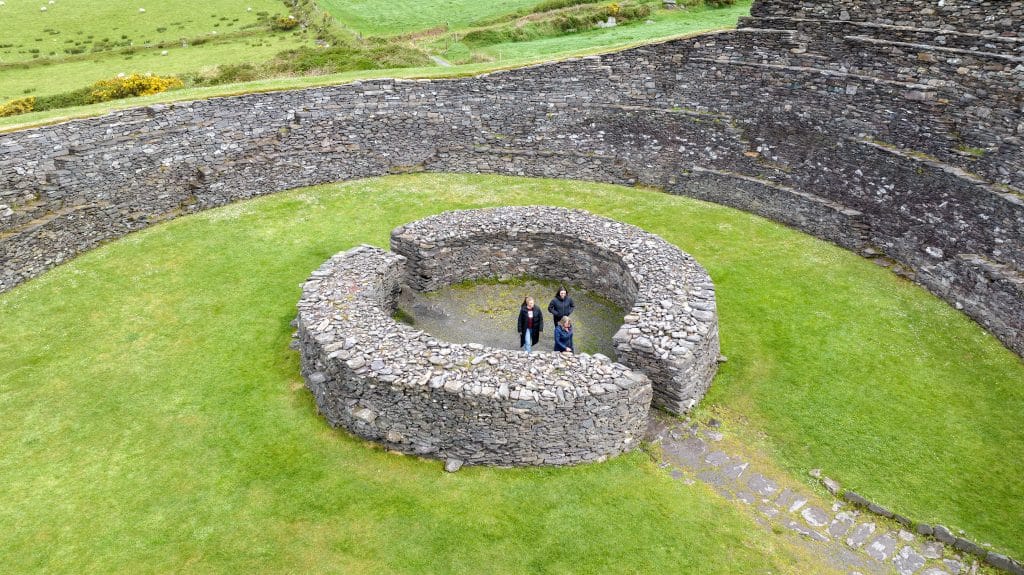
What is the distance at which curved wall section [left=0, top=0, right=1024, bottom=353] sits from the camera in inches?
691

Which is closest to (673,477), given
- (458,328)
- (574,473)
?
(574,473)

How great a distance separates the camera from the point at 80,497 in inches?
445

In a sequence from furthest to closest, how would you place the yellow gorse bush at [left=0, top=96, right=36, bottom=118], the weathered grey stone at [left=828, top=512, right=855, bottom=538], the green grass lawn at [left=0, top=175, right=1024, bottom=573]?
the yellow gorse bush at [left=0, top=96, right=36, bottom=118] → the weathered grey stone at [left=828, top=512, right=855, bottom=538] → the green grass lawn at [left=0, top=175, right=1024, bottom=573]

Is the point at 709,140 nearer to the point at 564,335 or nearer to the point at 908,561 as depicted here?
the point at 564,335

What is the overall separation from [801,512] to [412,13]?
47.6m

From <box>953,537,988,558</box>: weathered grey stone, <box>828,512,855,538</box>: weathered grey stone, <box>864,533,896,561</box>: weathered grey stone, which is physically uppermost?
<box>953,537,988,558</box>: weathered grey stone

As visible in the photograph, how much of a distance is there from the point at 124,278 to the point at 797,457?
1898cm

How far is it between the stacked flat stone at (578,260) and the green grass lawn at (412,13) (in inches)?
1202

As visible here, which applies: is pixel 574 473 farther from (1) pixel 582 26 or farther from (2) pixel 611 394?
(1) pixel 582 26

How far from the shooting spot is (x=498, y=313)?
17375 millimetres

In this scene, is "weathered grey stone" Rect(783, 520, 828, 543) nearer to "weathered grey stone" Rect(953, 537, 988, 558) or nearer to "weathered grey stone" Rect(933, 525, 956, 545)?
"weathered grey stone" Rect(933, 525, 956, 545)

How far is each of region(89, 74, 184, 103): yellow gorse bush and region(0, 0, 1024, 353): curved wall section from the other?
831cm

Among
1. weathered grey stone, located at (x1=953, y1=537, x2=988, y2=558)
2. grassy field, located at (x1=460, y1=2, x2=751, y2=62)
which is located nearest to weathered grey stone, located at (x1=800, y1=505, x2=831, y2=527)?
weathered grey stone, located at (x1=953, y1=537, x2=988, y2=558)

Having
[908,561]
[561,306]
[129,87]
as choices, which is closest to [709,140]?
[561,306]
